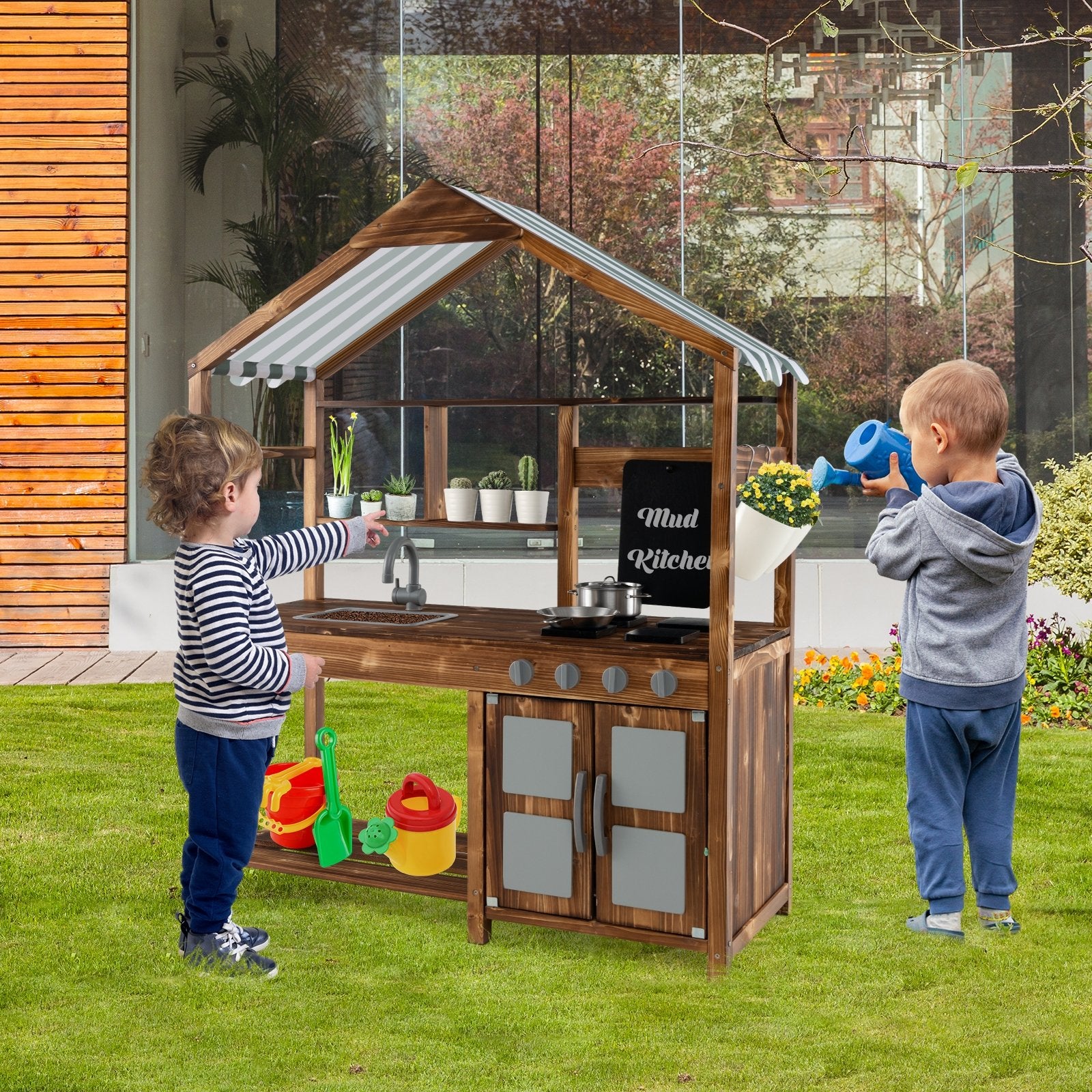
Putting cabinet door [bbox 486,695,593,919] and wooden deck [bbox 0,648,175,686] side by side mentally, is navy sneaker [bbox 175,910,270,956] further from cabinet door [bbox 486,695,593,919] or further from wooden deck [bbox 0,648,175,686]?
wooden deck [bbox 0,648,175,686]

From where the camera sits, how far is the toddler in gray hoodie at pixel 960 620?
345 centimetres

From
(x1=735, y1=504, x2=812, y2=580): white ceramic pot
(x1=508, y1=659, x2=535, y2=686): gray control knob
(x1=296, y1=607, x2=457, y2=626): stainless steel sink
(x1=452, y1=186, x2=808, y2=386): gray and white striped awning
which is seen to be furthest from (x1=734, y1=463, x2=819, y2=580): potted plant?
(x1=296, y1=607, x2=457, y2=626): stainless steel sink

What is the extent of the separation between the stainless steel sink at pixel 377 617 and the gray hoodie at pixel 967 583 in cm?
134

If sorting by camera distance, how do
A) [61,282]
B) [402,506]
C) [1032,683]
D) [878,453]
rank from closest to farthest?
[878,453]
[402,506]
[1032,683]
[61,282]

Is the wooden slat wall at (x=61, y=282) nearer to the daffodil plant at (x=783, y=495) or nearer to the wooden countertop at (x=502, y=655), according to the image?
the wooden countertop at (x=502, y=655)

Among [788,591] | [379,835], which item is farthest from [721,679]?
[379,835]

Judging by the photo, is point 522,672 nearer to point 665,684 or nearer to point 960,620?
point 665,684

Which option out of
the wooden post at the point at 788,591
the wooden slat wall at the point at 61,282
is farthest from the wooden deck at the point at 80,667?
the wooden post at the point at 788,591

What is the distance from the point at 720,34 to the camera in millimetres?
8930

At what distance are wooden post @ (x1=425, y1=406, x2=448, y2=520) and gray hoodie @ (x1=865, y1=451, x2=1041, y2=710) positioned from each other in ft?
5.16

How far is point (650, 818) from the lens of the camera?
11.1 ft

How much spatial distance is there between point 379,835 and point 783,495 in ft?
4.92

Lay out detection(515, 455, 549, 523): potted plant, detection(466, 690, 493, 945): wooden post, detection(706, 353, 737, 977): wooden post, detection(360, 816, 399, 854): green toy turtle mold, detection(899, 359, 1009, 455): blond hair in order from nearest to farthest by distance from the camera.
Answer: detection(706, 353, 737, 977): wooden post → detection(899, 359, 1009, 455): blond hair → detection(466, 690, 493, 945): wooden post → detection(360, 816, 399, 854): green toy turtle mold → detection(515, 455, 549, 523): potted plant

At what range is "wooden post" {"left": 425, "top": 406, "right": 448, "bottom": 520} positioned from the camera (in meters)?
4.46
